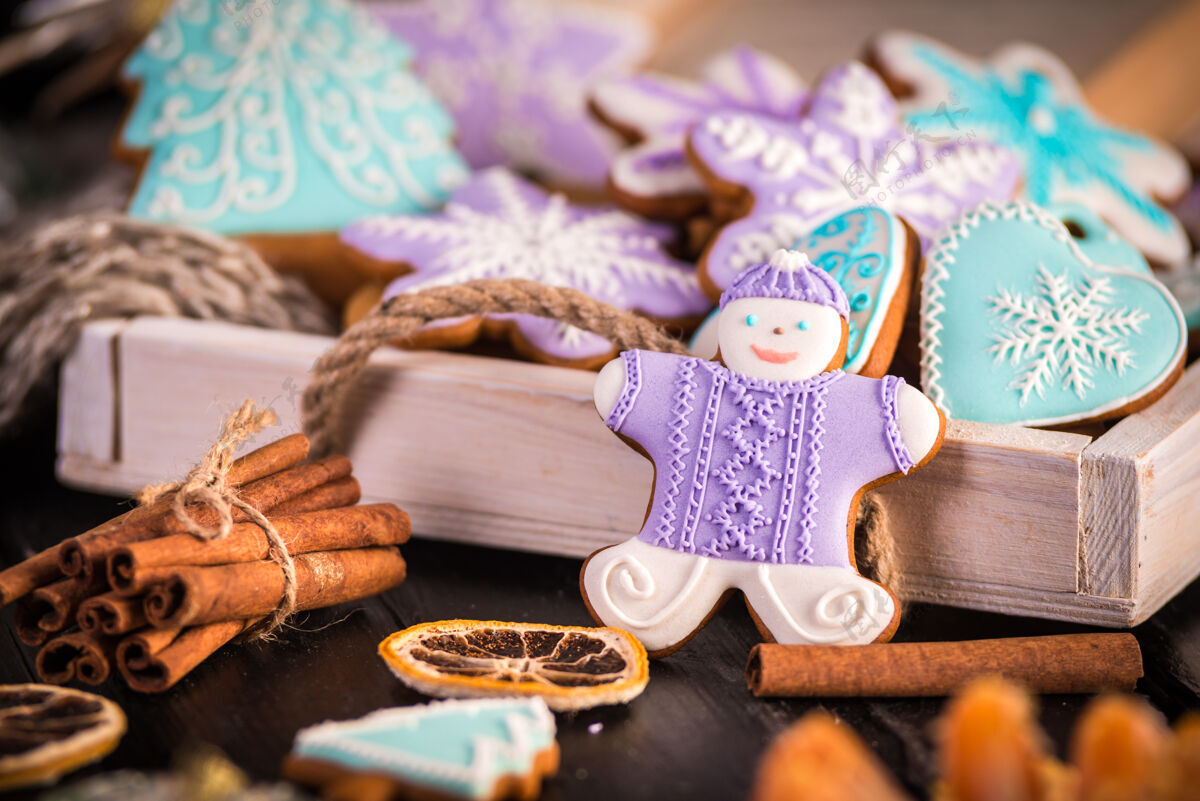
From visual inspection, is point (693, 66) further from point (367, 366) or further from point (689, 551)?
point (689, 551)

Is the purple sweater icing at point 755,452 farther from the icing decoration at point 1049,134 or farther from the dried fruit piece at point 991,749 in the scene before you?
the icing decoration at point 1049,134

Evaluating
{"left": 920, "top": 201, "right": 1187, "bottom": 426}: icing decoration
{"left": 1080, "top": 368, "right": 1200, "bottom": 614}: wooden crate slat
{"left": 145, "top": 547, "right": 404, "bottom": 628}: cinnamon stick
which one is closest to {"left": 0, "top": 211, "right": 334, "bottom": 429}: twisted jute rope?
{"left": 145, "top": 547, "right": 404, "bottom": 628}: cinnamon stick

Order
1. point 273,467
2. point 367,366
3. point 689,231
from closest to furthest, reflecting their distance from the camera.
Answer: point 273,467 → point 367,366 → point 689,231

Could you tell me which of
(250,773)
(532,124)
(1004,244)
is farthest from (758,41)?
(250,773)

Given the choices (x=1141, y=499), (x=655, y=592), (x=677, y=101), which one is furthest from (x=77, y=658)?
(x=677, y=101)

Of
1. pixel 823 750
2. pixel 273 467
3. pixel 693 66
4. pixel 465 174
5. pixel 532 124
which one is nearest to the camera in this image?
pixel 823 750

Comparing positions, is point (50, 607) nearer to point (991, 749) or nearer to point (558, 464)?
point (558, 464)
